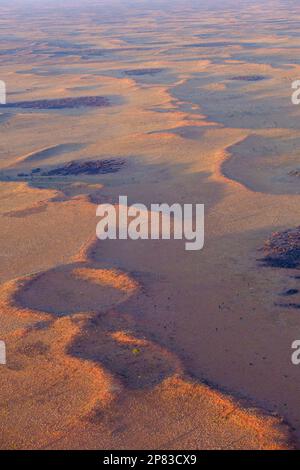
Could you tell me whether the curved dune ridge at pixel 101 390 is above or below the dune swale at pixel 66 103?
below

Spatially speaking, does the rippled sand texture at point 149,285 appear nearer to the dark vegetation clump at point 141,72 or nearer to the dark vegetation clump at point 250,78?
the dark vegetation clump at point 250,78

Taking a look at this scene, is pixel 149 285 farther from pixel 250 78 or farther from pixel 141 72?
pixel 141 72

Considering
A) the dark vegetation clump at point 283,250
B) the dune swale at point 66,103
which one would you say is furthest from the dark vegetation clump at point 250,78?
the dark vegetation clump at point 283,250

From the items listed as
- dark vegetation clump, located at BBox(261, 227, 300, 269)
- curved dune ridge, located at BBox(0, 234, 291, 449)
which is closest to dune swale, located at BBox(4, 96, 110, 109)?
dark vegetation clump, located at BBox(261, 227, 300, 269)

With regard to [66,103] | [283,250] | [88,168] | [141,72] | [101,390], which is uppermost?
[141,72]

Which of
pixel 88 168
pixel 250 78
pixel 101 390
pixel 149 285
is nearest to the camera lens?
pixel 101 390

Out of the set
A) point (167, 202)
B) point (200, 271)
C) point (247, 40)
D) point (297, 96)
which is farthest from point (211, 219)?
point (247, 40)

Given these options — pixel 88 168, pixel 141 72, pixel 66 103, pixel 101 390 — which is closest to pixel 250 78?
pixel 141 72

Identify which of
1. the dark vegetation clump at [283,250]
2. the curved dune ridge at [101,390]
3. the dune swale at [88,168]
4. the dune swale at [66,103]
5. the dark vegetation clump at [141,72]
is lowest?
the curved dune ridge at [101,390]
